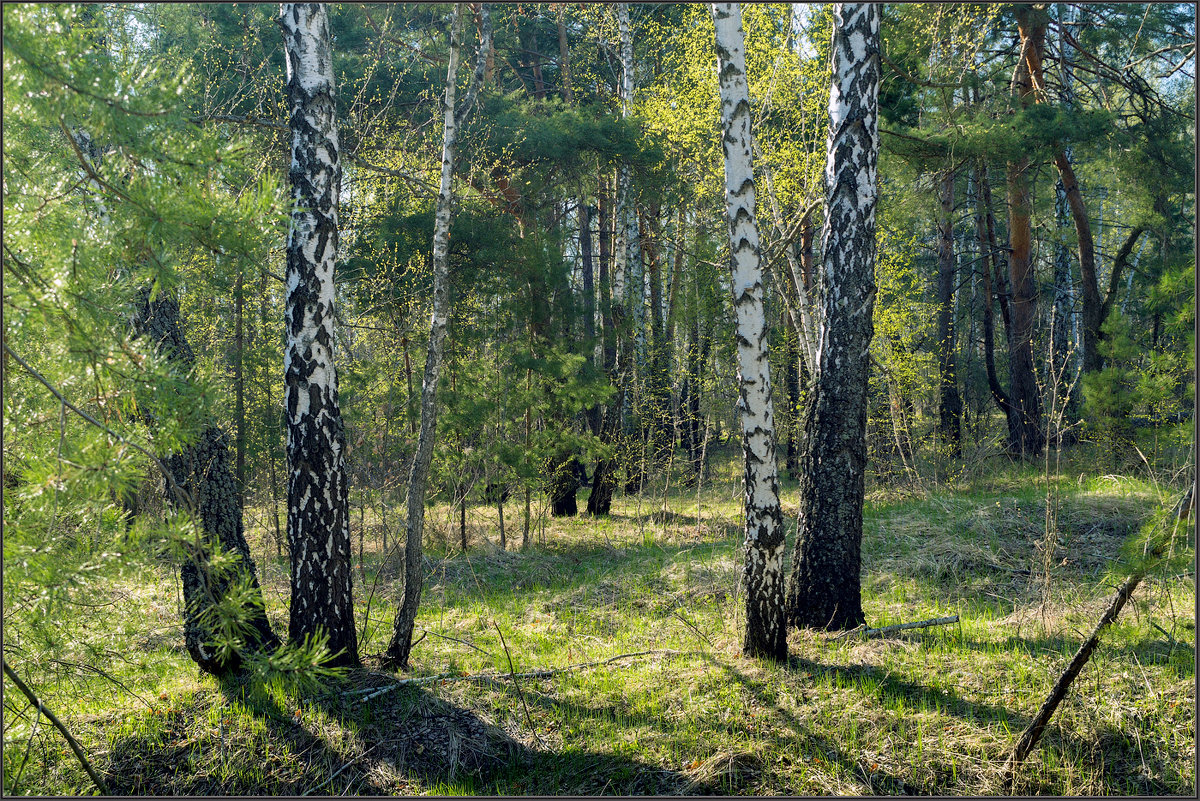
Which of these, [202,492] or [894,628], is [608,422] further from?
[202,492]

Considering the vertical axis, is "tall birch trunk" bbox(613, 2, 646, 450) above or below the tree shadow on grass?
above

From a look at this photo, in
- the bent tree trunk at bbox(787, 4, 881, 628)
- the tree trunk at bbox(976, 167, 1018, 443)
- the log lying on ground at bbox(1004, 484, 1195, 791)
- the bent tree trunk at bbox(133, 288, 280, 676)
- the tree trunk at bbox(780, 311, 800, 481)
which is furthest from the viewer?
the tree trunk at bbox(976, 167, 1018, 443)

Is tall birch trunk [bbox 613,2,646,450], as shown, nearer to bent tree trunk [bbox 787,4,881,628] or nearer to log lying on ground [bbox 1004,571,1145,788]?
bent tree trunk [bbox 787,4,881,628]

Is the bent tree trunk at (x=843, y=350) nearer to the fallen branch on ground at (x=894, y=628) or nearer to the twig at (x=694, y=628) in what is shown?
the fallen branch on ground at (x=894, y=628)

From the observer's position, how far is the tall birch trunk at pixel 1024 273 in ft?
31.6

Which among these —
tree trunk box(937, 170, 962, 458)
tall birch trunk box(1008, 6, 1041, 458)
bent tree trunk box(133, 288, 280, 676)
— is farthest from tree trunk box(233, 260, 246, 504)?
tree trunk box(937, 170, 962, 458)

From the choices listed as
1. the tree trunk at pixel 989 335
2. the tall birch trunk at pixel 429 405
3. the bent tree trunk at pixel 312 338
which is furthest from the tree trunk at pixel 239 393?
the tree trunk at pixel 989 335

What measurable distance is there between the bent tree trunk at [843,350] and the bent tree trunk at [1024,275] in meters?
6.52

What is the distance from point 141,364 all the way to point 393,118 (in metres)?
8.09

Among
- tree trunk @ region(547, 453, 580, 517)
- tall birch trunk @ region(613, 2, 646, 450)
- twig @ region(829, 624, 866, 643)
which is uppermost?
tall birch trunk @ region(613, 2, 646, 450)

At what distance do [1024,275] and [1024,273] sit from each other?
39 millimetres

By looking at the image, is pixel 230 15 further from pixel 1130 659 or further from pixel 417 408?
pixel 1130 659

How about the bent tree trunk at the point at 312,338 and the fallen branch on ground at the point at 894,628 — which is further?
the fallen branch on ground at the point at 894,628

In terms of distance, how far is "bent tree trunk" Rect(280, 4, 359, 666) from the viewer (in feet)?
13.3
